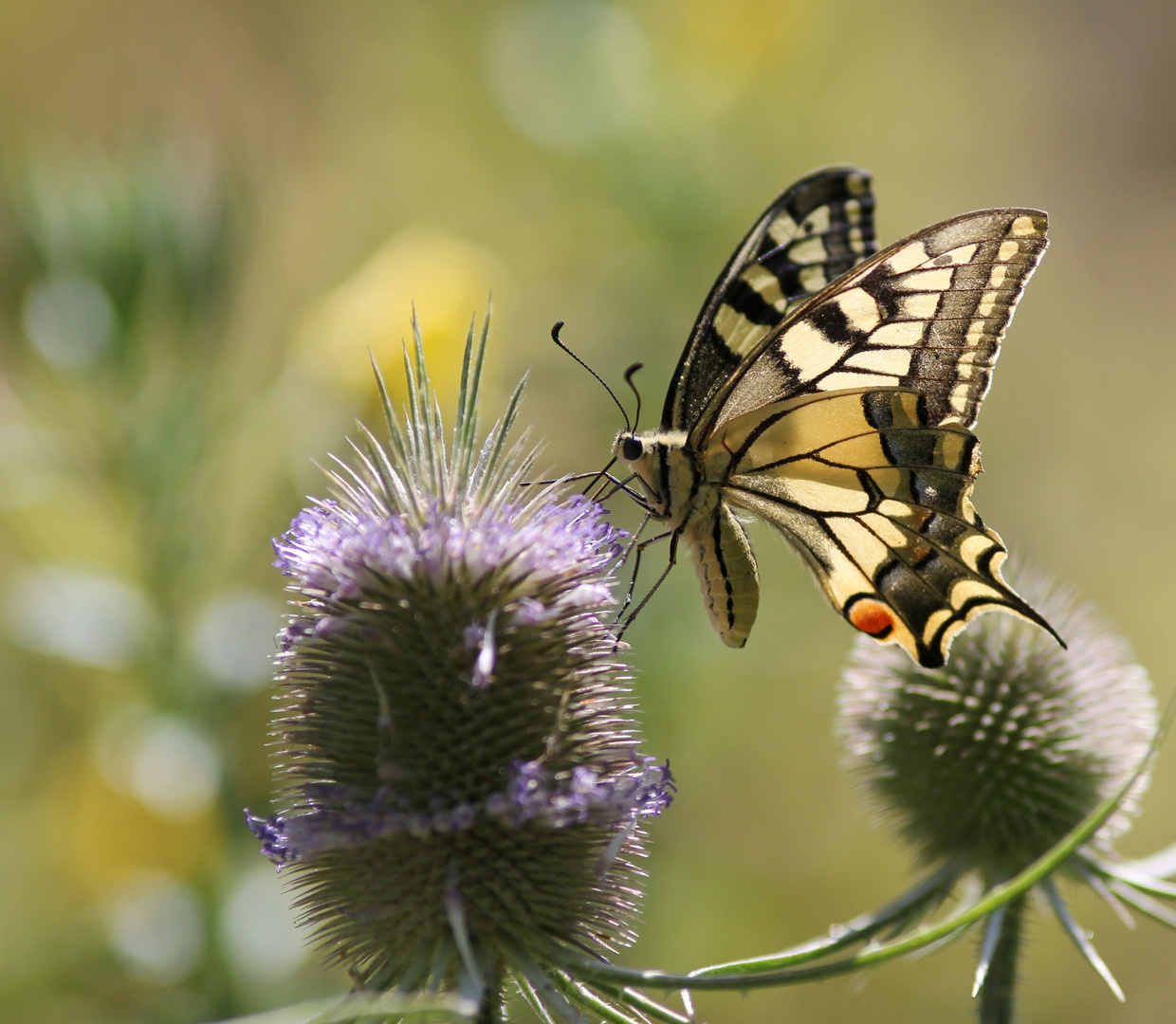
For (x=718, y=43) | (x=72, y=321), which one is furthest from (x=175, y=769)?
(x=718, y=43)

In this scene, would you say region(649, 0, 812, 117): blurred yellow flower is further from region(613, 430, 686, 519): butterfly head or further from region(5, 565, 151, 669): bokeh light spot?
region(5, 565, 151, 669): bokeh light spot

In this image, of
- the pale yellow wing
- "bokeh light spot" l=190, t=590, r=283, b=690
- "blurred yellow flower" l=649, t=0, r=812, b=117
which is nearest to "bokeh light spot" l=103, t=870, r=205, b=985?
"bokeh light spot" l=190, t=590, r=283, b=690

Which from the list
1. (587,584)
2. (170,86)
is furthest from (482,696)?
(170,86)

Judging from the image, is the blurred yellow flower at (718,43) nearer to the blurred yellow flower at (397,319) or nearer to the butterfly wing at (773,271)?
the blurred yellow flower at (397,319)

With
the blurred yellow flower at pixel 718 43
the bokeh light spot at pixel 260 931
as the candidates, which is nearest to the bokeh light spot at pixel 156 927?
the bokeh light spot at pixel 260 931

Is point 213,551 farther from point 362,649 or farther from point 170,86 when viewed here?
point 170,86

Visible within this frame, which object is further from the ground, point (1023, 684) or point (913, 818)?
point (1023, 684)
